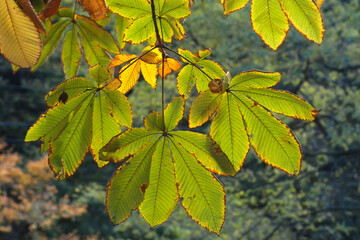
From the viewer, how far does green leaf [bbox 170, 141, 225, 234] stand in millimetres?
422

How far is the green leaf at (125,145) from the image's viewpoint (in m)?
0.43

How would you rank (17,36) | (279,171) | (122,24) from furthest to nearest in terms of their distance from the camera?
(279,171) < (122,24) < (17,36)

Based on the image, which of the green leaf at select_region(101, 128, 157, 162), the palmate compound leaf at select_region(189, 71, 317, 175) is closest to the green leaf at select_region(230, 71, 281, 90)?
the palmate compound leaf at select_region(189, 71, 317, 175)

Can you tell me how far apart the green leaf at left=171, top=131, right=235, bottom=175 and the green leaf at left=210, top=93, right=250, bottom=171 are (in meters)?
0.01

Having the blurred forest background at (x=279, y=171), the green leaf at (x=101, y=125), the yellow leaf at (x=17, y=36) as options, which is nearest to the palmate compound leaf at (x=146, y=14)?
the green leaf at (x=101, y=125)

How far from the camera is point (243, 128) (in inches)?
17.3

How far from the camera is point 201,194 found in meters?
0.42

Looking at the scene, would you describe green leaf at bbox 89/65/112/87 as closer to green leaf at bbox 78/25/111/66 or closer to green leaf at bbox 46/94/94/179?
green leaf at bbox 46/94/94/179

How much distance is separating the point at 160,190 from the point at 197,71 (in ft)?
0.57

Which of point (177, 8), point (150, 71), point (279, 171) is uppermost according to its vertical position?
point (177, 8)

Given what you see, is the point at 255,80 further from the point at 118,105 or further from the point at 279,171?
the point at 279,171

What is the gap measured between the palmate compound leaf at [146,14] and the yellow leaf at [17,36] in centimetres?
21

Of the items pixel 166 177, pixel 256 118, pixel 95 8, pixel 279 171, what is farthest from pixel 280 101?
pixel 279 171

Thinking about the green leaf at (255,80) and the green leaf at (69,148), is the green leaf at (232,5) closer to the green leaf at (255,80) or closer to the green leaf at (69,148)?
the green leaf at (255,80)
